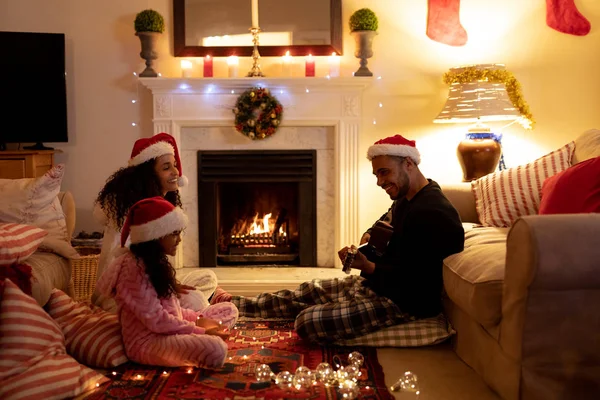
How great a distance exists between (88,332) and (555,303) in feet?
5.95

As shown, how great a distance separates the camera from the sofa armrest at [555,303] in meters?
2.09

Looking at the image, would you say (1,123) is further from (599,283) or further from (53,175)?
(599,283)

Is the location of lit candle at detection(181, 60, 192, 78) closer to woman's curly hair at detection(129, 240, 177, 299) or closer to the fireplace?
the fireplace

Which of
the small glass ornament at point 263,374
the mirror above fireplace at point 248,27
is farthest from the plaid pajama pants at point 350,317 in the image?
the mirror above fireplace at point 248,27

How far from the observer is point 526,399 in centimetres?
219

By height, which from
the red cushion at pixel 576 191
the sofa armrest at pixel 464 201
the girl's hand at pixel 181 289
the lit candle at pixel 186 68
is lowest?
the girl's hand at pixel 181 289

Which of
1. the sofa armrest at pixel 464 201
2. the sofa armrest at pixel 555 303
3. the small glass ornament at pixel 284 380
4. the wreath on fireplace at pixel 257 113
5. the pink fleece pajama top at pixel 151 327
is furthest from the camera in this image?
the wreath on fireplace at pixel 257 113

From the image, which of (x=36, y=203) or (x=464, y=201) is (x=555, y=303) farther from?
(x=36, y=203)

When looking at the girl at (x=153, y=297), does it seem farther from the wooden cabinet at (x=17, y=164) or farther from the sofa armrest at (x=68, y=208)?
the wooden cabinet at (x=17, y=164)

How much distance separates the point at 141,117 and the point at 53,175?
154cm

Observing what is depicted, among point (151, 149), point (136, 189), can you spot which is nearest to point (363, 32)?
point (151, 149)

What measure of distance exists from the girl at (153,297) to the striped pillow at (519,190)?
1.76m

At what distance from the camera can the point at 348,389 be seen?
238cm

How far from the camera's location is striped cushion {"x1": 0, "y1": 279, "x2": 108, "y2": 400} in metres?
2.29
